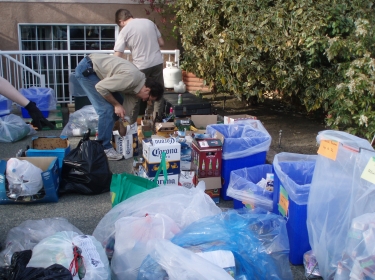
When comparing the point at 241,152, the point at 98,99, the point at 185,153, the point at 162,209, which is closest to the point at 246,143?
the point at 241,152

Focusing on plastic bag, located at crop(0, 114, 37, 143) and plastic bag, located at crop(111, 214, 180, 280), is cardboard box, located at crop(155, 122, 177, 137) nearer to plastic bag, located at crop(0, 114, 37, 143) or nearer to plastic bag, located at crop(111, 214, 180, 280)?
plastic bag, located at crop(0, 114, 37, 143)

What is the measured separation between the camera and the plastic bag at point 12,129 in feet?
18.8

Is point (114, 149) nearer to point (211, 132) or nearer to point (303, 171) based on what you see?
point (211, 132)

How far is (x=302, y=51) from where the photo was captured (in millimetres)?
5484

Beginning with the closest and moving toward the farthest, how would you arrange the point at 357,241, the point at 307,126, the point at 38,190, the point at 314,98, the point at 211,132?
the point at 357,241, the point at 38,190, the point at 211,132, the point at 314,98, the point at 307,126

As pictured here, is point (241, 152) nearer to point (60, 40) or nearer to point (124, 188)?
point (124, 188)

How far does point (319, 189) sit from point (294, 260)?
646 millimetres

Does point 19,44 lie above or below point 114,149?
above

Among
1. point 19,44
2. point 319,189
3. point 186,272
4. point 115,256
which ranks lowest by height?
point 115,256

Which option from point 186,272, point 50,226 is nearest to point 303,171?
point 186,272

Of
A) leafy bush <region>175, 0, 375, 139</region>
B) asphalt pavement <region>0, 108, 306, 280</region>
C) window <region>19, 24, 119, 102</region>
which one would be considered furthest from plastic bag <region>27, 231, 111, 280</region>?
window <region>19, 24, 119, 102</region>

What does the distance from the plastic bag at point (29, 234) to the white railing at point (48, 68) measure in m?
4.66

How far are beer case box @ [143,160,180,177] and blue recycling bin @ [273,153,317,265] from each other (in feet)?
3.36

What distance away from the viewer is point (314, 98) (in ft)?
19.1
